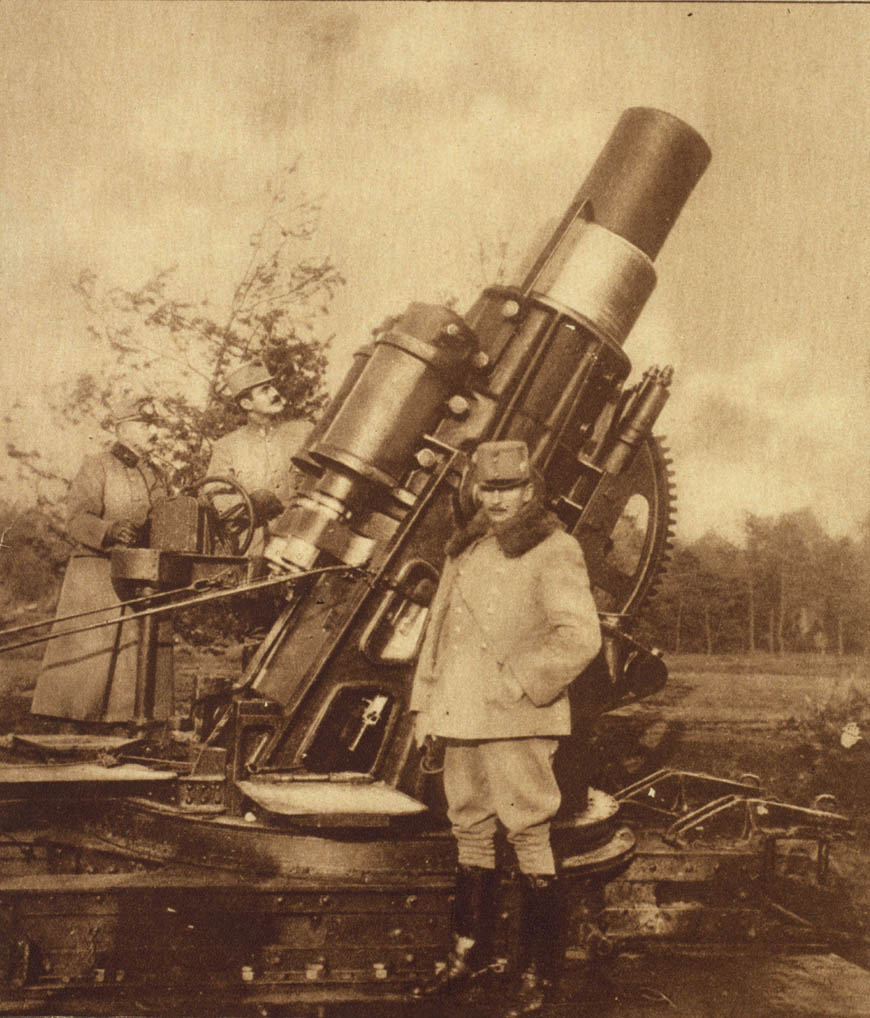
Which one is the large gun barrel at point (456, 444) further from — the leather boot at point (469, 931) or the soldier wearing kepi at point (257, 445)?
the soldier wearing kepi at point (257, 445)

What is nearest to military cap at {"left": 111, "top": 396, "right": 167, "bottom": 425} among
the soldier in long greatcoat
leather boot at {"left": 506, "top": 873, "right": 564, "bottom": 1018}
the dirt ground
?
the soldier in long greatcoat

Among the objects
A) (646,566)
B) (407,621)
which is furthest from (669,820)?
(407,621)

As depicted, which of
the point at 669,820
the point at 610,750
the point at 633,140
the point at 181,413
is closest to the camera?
the point at 633,140

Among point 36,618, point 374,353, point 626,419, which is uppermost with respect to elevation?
point 626,419

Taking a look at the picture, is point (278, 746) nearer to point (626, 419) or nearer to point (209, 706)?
point (209, 706)

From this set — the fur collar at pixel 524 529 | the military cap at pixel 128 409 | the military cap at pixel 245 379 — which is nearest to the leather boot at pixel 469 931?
the fur collar at pixel 524 529

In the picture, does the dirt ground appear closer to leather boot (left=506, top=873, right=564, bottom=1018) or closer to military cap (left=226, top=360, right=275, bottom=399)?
leather boot (left=506, top=873, right=564, bottom=1018)

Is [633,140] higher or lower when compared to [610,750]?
higher
